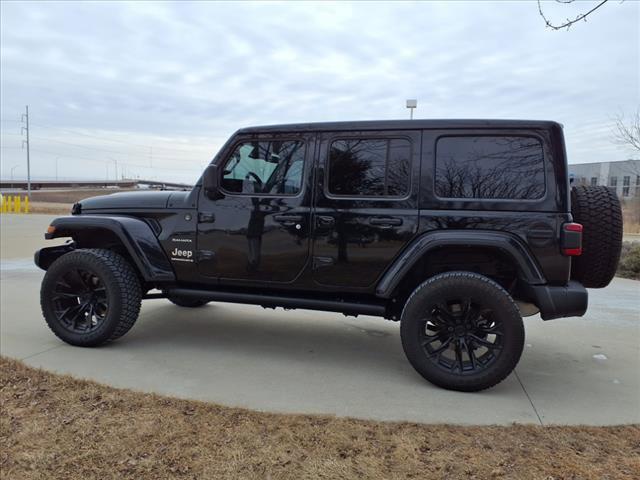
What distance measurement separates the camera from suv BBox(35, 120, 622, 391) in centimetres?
345

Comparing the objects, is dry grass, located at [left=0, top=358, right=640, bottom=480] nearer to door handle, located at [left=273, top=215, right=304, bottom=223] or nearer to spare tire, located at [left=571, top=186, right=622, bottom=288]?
spare tire, located at [left=571, top=186, right=622, bottom=288]

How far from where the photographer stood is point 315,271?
391 centimetres

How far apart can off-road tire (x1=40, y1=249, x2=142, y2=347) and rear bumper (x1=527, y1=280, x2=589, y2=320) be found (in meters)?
3.33

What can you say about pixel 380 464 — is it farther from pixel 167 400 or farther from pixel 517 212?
pixel 517 212

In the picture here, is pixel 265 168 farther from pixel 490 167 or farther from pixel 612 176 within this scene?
pixel 612 176

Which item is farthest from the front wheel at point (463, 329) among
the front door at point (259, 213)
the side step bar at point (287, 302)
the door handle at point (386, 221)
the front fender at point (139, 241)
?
the front fender at point (139, 241)

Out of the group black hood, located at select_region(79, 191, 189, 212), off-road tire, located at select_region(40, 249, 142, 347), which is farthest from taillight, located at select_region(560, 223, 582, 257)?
off-road tire, located at select_region(40, 249, 142, 347)

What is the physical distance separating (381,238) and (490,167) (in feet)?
3.16

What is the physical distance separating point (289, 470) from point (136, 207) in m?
2.91

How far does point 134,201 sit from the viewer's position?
4.48 m

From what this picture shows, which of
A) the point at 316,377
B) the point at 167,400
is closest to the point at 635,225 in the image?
the point at 316,377

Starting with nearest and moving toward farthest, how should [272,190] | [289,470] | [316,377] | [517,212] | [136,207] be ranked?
1. [289,470]
2. [517,212]
3. [316,377]
4. [272,190]
5. [136,207]

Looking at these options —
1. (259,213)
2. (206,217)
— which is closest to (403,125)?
(259,213)

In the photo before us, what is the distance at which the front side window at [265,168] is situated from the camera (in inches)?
159
